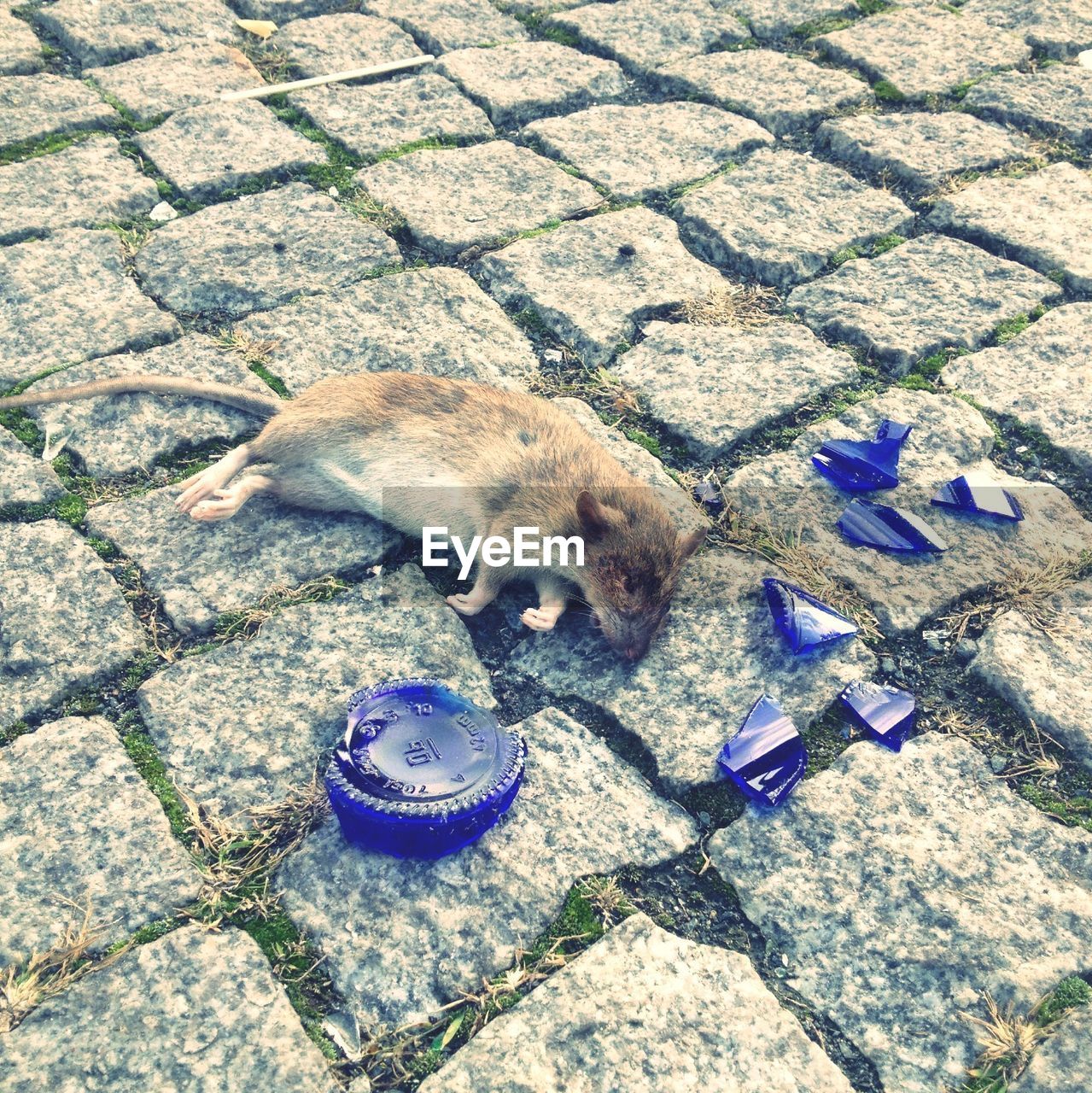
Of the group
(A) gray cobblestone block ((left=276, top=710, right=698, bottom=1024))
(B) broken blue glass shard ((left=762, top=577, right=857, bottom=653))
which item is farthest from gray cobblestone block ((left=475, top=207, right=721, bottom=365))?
(A) gray cobblestone block ((left=276, top=710, right=698, bottom=1024))

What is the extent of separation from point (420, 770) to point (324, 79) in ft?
14.1

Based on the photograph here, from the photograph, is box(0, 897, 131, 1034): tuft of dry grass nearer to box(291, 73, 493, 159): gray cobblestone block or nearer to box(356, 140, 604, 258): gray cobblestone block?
box(356, 140, 604, 258): gray cobblestone block

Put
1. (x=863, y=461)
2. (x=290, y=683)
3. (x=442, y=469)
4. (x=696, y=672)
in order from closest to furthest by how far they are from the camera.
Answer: (x=290, y=683) → (x=696, y=672) → (x=442, y=469) → (x=863, y=461)

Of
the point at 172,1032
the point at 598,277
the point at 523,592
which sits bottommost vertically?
the point at 523,592

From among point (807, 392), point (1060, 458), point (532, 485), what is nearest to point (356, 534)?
point (532, 485)

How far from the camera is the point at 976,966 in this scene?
264 cm

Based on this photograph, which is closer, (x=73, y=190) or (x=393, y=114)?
(x=73, y=190)

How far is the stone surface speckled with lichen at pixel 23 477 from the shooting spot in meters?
3.61

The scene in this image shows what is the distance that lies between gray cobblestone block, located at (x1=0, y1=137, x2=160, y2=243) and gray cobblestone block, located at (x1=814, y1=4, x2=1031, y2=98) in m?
4.01

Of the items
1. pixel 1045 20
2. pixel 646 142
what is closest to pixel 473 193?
pixel 646 142

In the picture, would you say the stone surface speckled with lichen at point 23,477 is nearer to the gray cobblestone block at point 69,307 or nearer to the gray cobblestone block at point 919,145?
the gray cobblestone block at point 69,307

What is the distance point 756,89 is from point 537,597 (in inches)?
142

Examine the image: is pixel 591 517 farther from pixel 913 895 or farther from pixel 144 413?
A: pixel 144 413

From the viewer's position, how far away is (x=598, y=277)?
4.68 m
